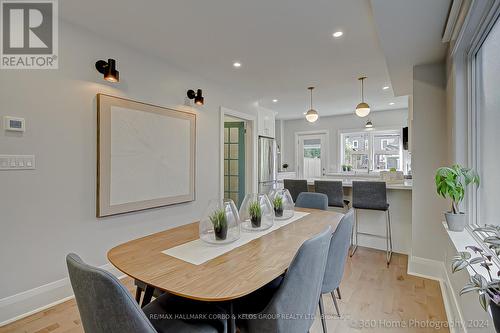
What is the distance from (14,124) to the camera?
6.46 ft

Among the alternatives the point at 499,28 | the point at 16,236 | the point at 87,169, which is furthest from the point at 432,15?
the point at 16,236

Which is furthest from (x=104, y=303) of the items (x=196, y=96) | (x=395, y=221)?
(x=395, y=221)

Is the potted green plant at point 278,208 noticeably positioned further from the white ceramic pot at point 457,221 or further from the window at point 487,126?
the window at point 487,126

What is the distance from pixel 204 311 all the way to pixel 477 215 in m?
2.23

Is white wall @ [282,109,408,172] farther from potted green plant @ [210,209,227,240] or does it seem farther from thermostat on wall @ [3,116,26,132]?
thermostat on wall @ [3,116,26,132]

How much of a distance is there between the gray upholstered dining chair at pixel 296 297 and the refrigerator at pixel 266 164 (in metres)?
3.92

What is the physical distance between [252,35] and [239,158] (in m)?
2.80

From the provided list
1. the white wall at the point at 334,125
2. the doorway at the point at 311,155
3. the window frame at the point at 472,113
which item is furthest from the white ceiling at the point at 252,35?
the doorway at the point at 311,155

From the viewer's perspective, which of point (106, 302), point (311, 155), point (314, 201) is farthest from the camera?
point (311, 155)

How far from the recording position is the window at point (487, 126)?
5.35 feet

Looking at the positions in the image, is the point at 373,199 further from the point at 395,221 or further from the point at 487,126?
the point at 487,126

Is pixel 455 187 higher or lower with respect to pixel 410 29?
lower

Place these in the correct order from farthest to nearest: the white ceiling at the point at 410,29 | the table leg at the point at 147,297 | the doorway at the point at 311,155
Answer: the doorway at the point at 311,155
the white ceiling at the point at 410,29
the table leg at the point at 147,297

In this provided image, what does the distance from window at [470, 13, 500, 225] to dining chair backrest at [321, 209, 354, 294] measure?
951 mm
